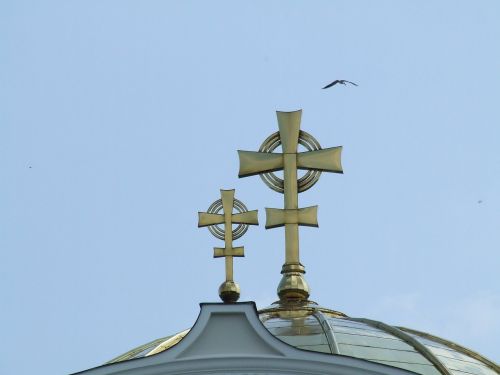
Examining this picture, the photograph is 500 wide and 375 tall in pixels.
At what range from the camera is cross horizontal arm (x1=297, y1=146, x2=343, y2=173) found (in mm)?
18844

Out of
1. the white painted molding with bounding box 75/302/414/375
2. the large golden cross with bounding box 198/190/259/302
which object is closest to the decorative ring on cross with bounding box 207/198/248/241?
the large golden cross with bounding box 198/190/259/302

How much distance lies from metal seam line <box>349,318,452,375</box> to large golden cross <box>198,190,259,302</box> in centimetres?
138

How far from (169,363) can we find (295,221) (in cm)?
372

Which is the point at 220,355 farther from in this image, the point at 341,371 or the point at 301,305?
the point at 301,305

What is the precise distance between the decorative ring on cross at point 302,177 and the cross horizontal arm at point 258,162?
0.09 metres

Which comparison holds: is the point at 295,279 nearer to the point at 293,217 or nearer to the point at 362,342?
the point at 293,217

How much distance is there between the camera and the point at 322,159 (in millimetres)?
18859

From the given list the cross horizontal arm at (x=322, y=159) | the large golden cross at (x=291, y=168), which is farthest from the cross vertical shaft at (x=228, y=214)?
the cross horizontal arm at (x=322, y=159)

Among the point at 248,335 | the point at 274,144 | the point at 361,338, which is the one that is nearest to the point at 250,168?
the point at 274,144

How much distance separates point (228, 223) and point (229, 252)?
305 mm

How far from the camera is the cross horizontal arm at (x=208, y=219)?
63.5ft

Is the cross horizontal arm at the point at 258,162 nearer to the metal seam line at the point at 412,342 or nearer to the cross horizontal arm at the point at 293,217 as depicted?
the cross horizontal arm at the point at 293,217

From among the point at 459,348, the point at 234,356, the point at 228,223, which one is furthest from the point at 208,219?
the point at 234,356

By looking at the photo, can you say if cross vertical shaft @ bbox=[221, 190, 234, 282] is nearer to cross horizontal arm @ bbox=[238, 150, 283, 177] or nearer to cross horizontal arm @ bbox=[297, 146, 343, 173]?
cross horizontal arm @ bbox=[238, 150, 283, 177]
